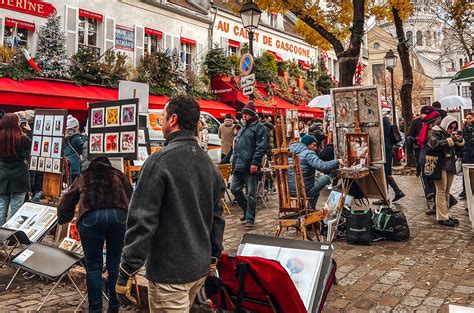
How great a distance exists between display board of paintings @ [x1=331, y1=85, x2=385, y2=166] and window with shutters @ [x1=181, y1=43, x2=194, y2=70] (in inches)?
525

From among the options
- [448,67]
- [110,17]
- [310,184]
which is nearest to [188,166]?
[310,184]

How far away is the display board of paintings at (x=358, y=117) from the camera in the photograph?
7.02m

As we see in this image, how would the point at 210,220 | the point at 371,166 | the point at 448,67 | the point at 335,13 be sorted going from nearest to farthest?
the point at 210,220
the point at 371,166
the point at 335,13
the point at 448,67

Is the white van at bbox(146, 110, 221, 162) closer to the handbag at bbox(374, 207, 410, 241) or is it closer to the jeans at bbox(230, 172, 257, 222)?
the jeans at bbox(230, 172, 257, 222)

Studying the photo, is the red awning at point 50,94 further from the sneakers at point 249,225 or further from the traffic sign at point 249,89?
the sneakers at point 249,225

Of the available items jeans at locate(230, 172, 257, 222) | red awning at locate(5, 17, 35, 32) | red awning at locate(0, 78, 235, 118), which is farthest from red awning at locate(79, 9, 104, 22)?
jeans at locate(230, 172, 257, 222)

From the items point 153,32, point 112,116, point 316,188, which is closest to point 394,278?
point 316,188

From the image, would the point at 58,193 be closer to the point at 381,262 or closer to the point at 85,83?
the point at 381,262

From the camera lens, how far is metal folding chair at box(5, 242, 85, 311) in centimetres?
422

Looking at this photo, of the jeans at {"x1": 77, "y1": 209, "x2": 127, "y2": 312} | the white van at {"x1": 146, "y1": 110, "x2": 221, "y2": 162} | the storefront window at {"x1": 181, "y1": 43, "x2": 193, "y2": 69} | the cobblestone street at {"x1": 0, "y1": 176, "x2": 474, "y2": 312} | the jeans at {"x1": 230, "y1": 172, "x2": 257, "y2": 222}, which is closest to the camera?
the jeans at {"x1": 77, "y1": 209, "x2": 127, "y2": 312}

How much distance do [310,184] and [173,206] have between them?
4.25m

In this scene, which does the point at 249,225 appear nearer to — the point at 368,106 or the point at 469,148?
the point at 368,106

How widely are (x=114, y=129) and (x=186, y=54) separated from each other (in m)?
15.9

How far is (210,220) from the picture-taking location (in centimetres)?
271
